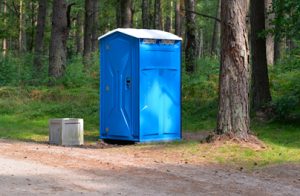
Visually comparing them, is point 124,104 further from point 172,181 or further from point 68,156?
point 172,181

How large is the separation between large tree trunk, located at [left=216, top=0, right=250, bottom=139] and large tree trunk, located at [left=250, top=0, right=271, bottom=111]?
5.69 m

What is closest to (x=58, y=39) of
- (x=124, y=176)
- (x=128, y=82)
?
(x=128, y=82)

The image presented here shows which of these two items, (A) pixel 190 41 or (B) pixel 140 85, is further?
(A) pixel 190 41

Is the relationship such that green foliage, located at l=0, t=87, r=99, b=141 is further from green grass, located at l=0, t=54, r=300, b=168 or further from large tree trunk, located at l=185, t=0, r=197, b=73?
large tree trunk, located at l=185, t=0, r=197, b=73

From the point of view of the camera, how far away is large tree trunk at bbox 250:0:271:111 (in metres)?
18.3

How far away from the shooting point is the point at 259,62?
1820cm

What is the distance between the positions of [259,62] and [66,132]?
273 inches

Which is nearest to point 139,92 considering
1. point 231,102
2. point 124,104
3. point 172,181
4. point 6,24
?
point 124,104

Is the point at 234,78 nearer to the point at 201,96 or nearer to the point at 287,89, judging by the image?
the point at 287,89

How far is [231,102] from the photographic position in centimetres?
1258

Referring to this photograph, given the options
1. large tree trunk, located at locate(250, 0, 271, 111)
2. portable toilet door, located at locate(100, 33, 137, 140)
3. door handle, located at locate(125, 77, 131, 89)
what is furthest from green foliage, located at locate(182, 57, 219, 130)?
door handle, located at locate(125, 77, 131, 89)

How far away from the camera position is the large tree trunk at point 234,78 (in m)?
12.6

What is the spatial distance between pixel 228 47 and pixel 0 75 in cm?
1563

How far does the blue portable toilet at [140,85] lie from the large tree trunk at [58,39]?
34.8 feet
